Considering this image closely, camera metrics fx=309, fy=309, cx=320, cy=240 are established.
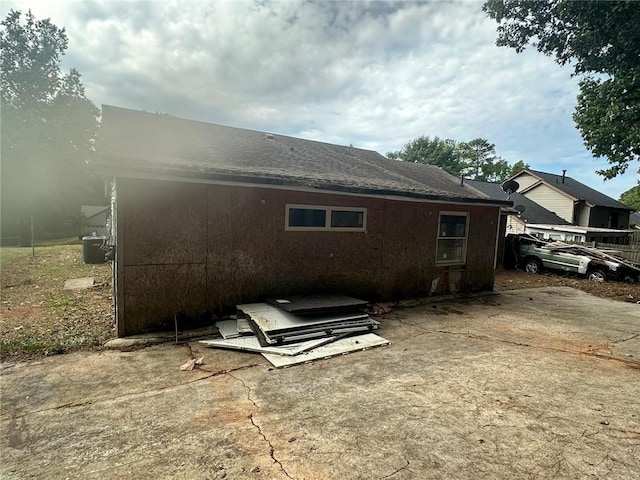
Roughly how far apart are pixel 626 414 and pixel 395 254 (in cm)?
472

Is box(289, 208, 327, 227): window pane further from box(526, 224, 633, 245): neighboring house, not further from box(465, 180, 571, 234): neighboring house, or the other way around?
box(526, 224, 633, 245): neighboring house

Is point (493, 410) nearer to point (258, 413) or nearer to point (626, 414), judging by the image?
point (626, 414)

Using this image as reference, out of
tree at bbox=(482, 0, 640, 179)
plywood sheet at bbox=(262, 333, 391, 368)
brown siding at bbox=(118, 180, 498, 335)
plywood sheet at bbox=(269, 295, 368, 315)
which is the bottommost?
plywood sheet at bbox=(262, 333, 391, 368)

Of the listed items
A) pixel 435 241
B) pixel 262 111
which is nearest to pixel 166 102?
pixel 262 111

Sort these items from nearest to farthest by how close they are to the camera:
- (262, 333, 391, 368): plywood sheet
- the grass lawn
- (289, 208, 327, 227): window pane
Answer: (262, 333, 391, 368): plywood sheet < the grass lawn < (289, 208, 327, 227): window pane

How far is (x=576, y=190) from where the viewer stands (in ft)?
83.4

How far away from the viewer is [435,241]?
7.95 m

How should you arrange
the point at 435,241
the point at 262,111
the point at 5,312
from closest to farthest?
the point at 5,312 → the point at 435,241 → the point at 262,111

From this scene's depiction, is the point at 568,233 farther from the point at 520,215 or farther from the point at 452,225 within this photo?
the point at 452,225

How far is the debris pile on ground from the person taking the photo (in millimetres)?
4461

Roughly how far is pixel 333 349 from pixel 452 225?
541 centimetres

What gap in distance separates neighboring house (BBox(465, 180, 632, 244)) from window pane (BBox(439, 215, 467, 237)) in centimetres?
934

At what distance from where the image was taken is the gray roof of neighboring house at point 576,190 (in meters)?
24.2

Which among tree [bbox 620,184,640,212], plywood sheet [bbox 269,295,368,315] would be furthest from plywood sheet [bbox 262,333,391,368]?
tree [bbox 620,184,640,212]
